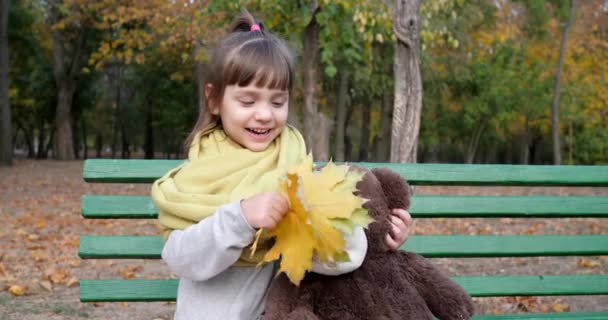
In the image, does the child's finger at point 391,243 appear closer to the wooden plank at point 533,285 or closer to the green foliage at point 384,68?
the wooden plank at point 533,285

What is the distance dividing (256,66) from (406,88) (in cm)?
468

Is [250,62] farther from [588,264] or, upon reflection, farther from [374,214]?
[588,264]

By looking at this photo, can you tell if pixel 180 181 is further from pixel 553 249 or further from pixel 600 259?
pixel 600 259

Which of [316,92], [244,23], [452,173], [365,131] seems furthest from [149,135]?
[244,23]

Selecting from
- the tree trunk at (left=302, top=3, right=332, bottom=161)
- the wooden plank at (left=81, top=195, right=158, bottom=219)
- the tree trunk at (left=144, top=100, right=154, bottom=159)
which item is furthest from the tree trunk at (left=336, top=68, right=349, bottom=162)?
the tree trunk at (left=144, top=100, right=154, bottom=159)

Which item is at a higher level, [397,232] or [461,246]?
[397,232]

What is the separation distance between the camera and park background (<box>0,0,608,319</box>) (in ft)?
18.7

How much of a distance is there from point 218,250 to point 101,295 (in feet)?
3.61

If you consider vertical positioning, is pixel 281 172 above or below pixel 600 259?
above

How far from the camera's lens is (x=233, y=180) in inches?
77.7

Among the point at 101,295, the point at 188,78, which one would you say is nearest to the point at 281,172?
the point at 101,295

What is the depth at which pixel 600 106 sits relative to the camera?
24.7m

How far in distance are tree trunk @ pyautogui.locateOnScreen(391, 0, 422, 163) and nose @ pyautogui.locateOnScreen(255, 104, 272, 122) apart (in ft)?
14.7

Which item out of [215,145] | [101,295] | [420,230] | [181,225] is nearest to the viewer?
[181,225]
